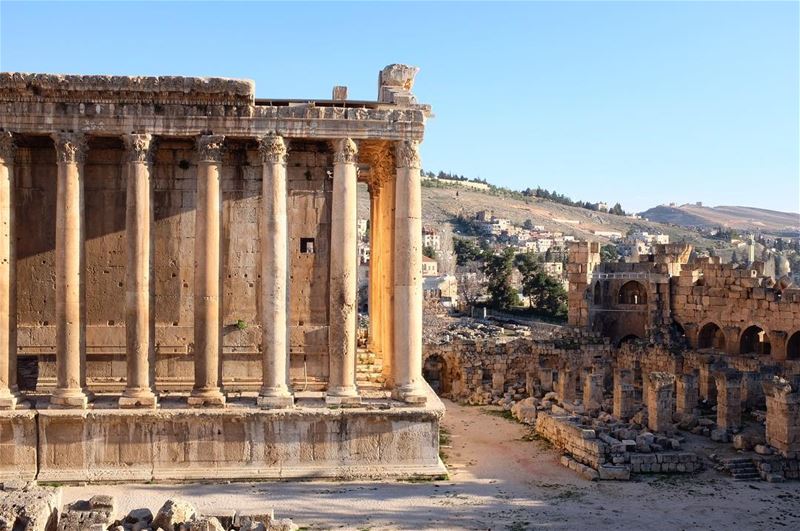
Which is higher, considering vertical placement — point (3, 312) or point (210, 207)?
point (210, 207)

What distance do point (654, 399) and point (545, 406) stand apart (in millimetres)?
5150

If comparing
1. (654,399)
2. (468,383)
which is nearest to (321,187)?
(654,399)

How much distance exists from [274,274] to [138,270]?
9.87ft

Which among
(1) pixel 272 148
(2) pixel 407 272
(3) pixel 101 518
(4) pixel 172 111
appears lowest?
(3) pixel 101 518

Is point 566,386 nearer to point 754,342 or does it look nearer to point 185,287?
point 185,287

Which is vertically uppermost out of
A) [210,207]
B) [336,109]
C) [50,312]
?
[336,109]

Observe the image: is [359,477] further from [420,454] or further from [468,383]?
[468,383]

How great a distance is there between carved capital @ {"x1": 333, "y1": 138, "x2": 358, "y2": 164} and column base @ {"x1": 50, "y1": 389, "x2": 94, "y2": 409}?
300 inches

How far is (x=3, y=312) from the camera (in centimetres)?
1969

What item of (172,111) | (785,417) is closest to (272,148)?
(172,111)

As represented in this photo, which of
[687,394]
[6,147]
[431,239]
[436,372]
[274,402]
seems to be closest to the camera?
[274,402]

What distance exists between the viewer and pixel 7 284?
1972 centimetres

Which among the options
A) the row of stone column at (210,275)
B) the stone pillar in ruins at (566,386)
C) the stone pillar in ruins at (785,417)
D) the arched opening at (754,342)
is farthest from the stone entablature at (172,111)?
the arched opening at (754,342)

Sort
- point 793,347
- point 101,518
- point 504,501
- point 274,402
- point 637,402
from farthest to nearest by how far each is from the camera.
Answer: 1. point 793,347
2. point 637,402
3. point 274,402
4. point 504,501
5. point 101,518
